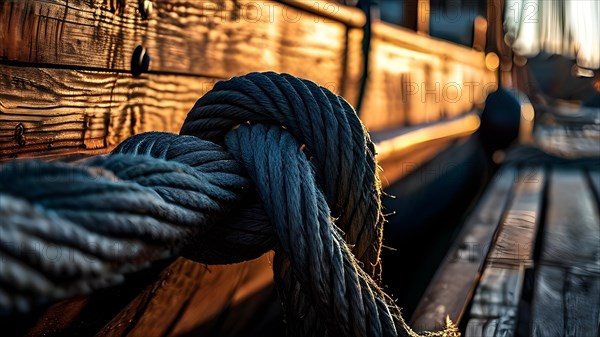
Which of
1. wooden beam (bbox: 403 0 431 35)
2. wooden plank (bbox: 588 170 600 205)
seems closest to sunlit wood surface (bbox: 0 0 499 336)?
wooden beam (bbox: 403 0 431 35)

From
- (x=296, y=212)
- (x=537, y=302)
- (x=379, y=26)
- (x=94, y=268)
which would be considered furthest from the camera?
(x=379, y=26)

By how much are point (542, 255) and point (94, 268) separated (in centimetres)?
190

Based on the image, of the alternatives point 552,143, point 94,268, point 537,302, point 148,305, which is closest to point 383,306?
point 94,268

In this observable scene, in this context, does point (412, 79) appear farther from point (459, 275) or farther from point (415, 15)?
point (459, 275)

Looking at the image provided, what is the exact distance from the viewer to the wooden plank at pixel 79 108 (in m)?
0.91

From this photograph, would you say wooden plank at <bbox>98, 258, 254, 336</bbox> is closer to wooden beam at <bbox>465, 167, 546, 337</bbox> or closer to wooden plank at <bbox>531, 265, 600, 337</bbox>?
wooden beam at <bbox>465, 167, 546, 337</bbox>

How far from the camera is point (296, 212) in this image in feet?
2.46

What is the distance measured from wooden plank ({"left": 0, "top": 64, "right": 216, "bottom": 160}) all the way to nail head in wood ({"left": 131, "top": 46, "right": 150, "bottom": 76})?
15 mm

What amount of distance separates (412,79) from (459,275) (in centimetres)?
187

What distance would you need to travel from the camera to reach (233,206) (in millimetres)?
803

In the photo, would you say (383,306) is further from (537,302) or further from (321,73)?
(321,73)

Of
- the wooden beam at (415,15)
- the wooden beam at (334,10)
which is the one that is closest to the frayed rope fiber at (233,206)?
the wooden beam at (334,10)

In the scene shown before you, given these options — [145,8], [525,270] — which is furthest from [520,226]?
[145,8]

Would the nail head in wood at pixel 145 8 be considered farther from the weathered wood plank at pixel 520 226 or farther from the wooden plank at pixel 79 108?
the weathered wood plank at pixel 520 226
